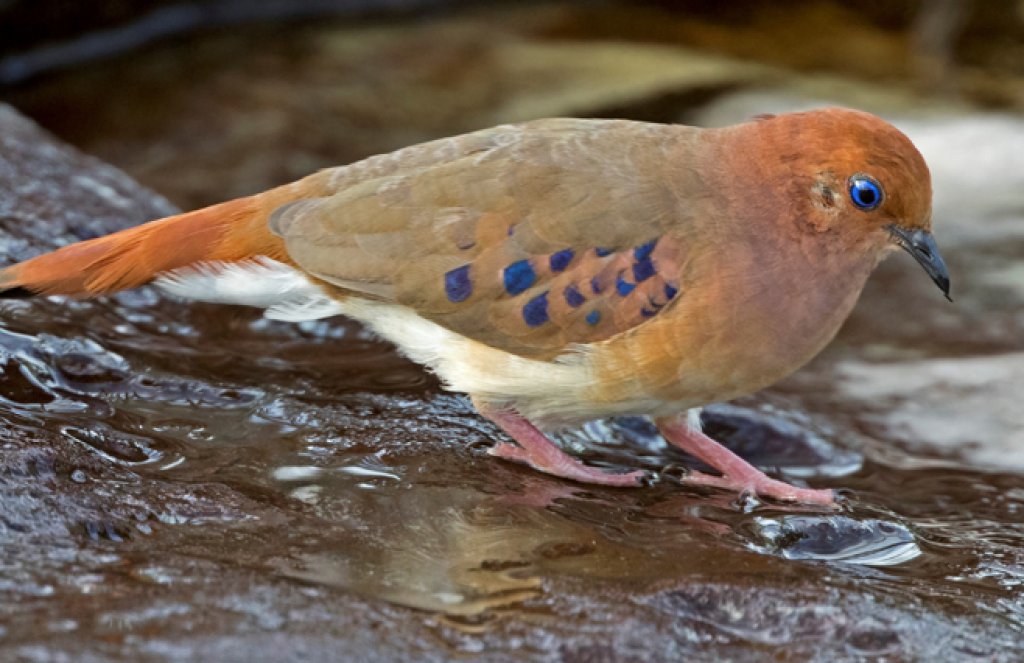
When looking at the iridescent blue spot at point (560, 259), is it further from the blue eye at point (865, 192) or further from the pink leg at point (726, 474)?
the blue eye at point (865, 192)

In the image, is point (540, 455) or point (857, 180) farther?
point (540, 455)

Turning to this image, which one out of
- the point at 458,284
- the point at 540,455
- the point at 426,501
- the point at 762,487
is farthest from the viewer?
the point at 762,487

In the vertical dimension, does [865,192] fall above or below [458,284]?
above

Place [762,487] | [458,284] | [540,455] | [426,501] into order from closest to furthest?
1. [426,501]
2. [458,284]
3. [540,455]
4. [762,487]

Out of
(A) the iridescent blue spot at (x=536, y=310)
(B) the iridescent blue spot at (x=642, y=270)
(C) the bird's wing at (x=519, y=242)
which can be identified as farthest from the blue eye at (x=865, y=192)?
(A) the iridescent blue spot at (x=536, y=310)

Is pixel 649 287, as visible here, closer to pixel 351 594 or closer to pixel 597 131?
pixel 597 131

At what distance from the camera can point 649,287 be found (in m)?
4.22

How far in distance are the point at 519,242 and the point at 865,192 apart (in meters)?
1.10

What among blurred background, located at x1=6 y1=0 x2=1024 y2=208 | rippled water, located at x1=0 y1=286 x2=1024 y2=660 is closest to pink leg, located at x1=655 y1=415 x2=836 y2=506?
rippled water, located at x1=0 y1=286 x2=1024 y2=660

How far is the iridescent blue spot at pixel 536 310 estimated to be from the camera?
4.28m

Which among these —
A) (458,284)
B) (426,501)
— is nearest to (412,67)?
(458,284)

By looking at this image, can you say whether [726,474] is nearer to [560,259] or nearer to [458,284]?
[560,259]

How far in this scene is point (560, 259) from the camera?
4285 mm

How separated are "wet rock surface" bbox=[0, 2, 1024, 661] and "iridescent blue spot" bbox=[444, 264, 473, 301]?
521mm
